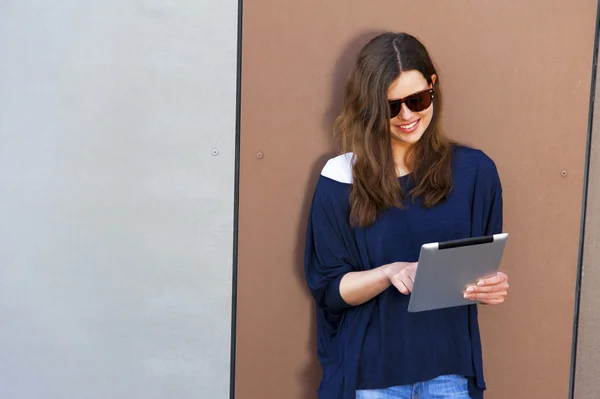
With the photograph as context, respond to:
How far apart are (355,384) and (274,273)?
0.60 meters

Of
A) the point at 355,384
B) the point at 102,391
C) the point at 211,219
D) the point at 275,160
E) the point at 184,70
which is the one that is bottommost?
the point at 102,391

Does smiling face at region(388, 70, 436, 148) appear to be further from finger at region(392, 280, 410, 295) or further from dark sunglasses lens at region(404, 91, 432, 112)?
finger at region(392, 280, 410, 295)

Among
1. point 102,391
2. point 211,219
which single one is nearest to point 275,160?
point 211,219

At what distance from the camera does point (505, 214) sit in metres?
2.57

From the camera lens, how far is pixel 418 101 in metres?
2.09

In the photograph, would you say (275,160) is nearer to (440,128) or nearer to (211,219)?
(211,219)

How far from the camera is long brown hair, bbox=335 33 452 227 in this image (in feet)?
6.91

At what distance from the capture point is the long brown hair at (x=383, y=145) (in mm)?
2105

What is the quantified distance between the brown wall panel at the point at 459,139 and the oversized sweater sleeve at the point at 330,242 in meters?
0.30

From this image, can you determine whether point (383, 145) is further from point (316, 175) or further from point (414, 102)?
point (316, 175)

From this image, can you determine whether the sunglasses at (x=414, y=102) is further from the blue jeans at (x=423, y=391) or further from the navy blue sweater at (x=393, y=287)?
the blue jeans at (x=423, y=391)

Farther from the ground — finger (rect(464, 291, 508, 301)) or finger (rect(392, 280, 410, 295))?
finger (rect(392, 280, 410, 295))

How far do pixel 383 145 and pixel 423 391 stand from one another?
733 millimetres

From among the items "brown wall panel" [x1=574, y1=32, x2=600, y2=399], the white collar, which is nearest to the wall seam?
"brown wall panel" [x1=574, y1=32, x2=600, y2=399]
